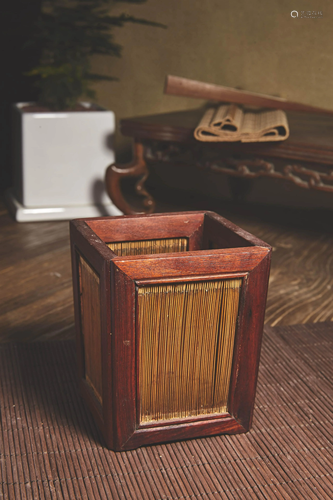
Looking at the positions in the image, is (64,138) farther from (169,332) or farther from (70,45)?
(169,332)

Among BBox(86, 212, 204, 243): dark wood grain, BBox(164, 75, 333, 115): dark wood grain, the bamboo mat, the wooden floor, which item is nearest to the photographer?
the bamboo mat

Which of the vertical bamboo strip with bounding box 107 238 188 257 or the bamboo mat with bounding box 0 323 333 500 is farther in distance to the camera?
the vertical bamboo strip with bounding box 107 238 188 257

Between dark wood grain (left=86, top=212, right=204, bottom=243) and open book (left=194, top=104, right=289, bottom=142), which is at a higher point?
open book (left=194, top=104, right=289, bottom=142)

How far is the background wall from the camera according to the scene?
6.48 feet

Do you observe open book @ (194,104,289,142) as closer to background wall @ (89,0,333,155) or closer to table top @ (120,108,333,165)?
table top @ (120,108,333,165)

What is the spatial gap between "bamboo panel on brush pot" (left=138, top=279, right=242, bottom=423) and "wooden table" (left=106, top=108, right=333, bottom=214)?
0.83 m

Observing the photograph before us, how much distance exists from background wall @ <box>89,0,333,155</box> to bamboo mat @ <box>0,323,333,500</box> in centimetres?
133

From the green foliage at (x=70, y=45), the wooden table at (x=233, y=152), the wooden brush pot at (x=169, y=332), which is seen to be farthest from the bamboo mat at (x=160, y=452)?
the green foliage at (x=70, y=45)

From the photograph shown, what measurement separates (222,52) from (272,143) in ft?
2.48

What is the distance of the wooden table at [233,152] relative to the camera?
1521 mm

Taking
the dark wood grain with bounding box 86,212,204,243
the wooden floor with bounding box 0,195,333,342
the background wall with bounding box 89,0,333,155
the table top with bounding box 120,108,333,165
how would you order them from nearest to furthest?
the dark wood grain with bounding box 86,212,204,243 < the wooden floor with bounding box 0,195,333,342 < the table top with bounding box 120,108,333,165 < the background wall with bounding box 89,0,333,155

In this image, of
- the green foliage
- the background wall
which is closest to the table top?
the background wall

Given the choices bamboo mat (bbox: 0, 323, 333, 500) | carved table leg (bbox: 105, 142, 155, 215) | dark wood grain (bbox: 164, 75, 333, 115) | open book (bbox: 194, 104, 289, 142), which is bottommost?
bamboo mat (bbox: 0, 323, 333, 500)

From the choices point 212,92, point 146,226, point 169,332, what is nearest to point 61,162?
point 212,92
